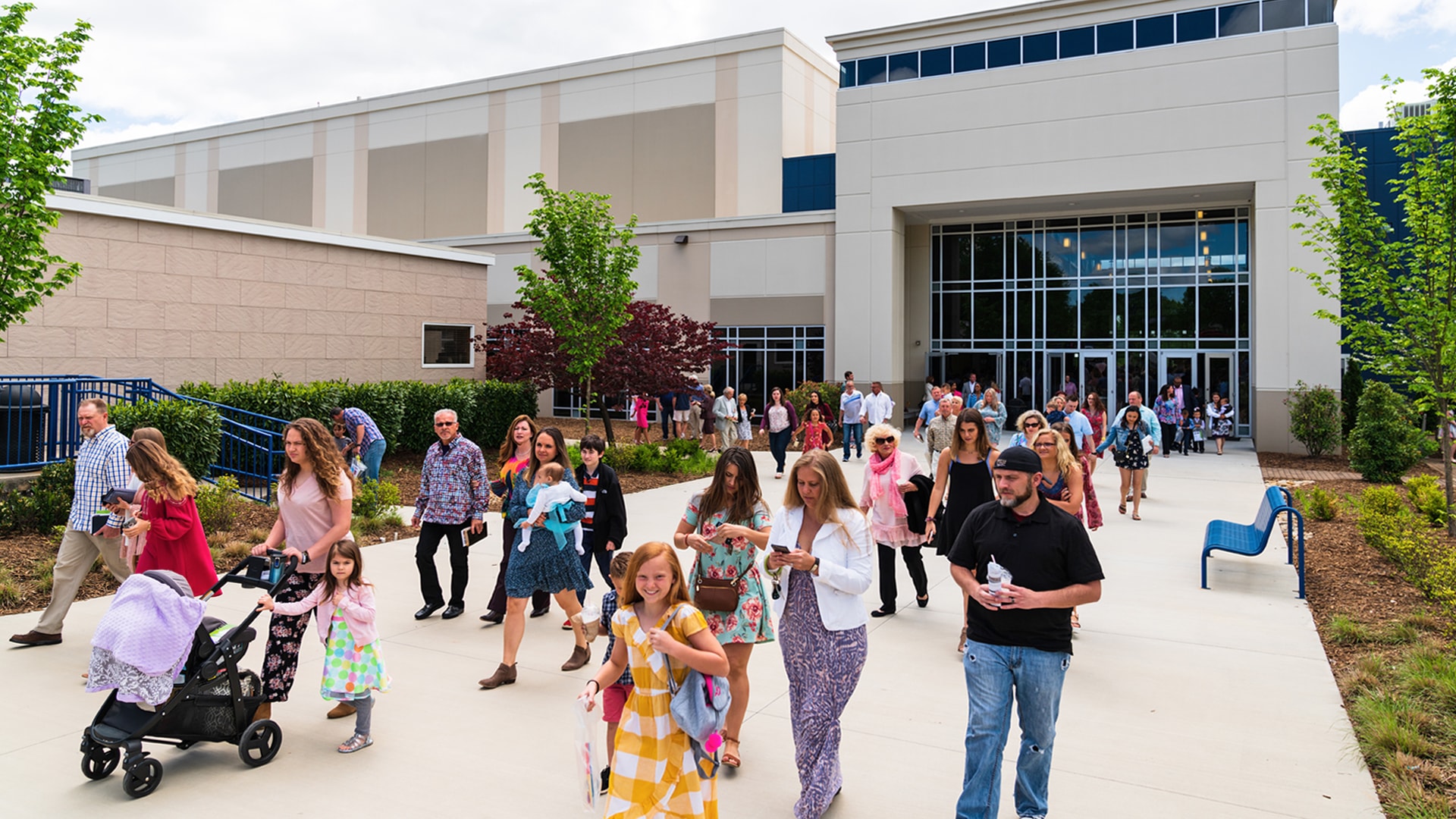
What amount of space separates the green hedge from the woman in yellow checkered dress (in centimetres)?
1394

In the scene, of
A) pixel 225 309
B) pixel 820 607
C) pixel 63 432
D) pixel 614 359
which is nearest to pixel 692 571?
pixel 820 607

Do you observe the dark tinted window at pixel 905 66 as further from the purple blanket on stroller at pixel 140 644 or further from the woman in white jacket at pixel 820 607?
the purple blanket on stroller at pixel 140 644

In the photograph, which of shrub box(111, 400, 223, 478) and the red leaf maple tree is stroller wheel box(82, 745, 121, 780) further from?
the red leaf maple tree

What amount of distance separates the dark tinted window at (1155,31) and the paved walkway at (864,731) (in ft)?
71.1

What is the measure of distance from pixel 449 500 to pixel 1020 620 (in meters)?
5.29

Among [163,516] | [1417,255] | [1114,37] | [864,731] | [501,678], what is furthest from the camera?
[1114,37]

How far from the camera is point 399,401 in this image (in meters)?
18.4

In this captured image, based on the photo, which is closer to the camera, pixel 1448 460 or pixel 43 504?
pixel 43 504

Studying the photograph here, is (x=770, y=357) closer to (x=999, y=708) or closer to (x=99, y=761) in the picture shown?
(x=99, y=761)

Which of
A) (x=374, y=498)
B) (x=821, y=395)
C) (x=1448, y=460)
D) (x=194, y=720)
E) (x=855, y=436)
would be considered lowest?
(x=194, y=720)

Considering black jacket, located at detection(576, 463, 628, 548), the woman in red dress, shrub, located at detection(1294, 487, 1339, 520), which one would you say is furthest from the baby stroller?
shrub, located at detection(1294, 487, 1339, 520)

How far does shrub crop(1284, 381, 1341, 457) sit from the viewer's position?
22078 millimetres

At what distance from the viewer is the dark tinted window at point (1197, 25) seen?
979 inches

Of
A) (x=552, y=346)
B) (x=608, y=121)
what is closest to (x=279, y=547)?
(x=552, y=346)
